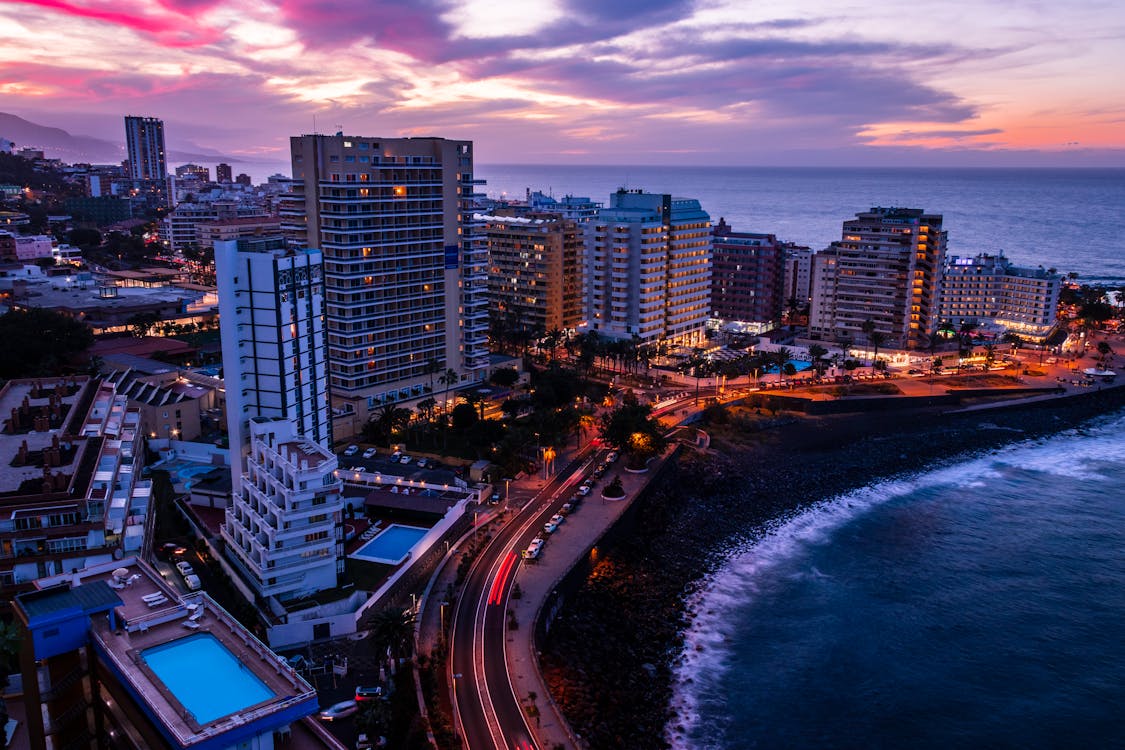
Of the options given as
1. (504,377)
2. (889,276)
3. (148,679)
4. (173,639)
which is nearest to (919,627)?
(173,639)

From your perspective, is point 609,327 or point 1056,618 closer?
point 1056,618

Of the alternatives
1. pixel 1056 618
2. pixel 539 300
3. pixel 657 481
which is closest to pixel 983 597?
pixel 1056 618

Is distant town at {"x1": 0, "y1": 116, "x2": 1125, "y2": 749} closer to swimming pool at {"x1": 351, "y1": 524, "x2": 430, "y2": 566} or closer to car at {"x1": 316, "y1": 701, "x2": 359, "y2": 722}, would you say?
car at {"x1": 316, "y1": 701, "x2": 359, "y2": 722}

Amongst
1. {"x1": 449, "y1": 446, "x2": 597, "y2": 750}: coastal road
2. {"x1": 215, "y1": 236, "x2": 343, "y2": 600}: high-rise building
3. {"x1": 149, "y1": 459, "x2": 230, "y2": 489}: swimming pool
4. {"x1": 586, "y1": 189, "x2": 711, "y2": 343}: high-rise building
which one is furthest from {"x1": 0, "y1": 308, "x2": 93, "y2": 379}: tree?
{"x1": 586, "y1": 189, "x2": 711, "y2": 343}: high-rise building

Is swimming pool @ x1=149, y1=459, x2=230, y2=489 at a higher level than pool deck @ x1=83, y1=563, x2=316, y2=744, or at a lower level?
lower

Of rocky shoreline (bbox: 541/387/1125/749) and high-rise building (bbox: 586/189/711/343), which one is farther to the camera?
high-rise building (bbox: 586/189/711/343)

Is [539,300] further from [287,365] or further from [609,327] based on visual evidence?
[287,365]
